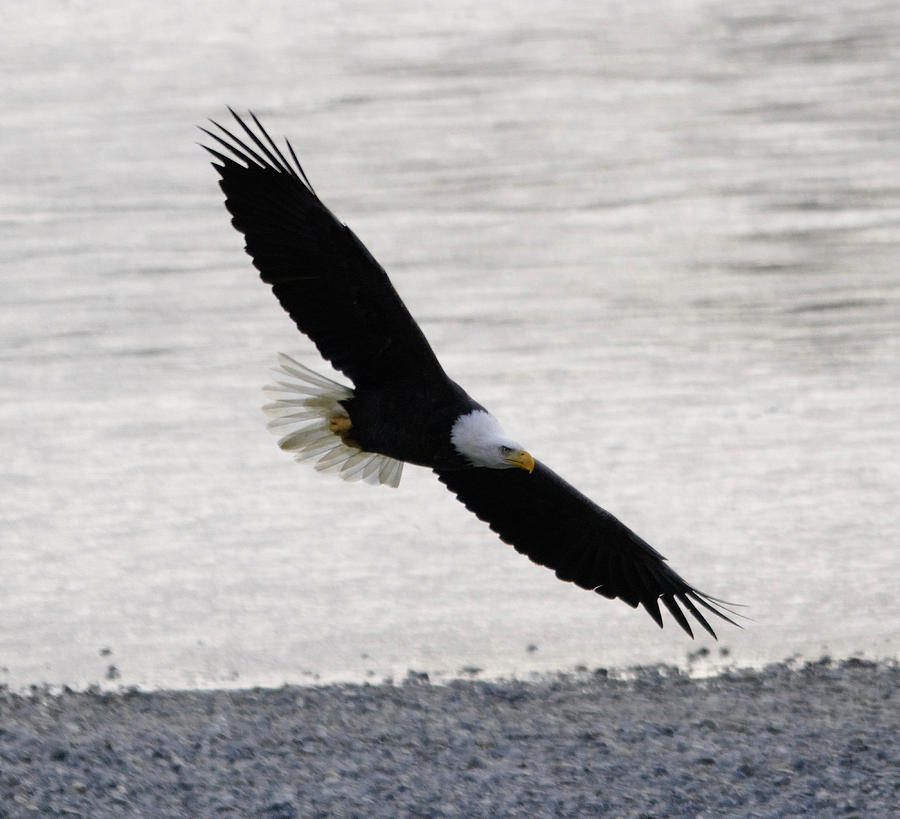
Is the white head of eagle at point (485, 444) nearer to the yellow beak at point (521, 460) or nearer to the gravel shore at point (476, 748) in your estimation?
the yellow beak at point (521, 460)

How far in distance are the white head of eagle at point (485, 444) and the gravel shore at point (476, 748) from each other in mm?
820

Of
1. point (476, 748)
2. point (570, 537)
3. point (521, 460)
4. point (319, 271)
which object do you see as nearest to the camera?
point (521, 460)

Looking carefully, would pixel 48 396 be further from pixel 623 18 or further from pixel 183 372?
pixel 623 18

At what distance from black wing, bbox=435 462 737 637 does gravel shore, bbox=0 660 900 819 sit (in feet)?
1.11

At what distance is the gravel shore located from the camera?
14.8 ft

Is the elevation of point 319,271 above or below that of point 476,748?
above

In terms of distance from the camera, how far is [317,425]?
5180 millimetres

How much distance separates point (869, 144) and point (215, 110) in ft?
17.9

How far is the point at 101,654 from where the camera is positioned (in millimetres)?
5617

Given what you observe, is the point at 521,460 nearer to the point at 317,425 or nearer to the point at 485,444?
the point at 485,444

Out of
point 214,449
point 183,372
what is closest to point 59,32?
point 183,372

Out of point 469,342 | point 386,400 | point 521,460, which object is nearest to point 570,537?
point 521,460

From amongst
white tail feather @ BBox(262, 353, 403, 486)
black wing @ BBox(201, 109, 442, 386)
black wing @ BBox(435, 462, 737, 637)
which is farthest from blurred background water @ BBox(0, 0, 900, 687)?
black wing @ BBox(201, 109, 442, 386)

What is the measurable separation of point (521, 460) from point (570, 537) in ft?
2.00
